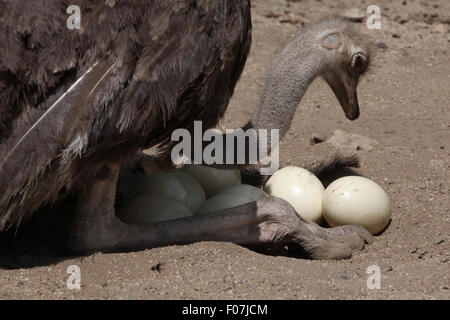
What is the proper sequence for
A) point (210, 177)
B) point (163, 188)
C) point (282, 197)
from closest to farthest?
point (163, 188), point (282, 197), point (210, 177)

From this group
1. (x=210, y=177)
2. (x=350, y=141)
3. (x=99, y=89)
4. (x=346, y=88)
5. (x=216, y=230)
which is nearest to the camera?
(x=99, y=89)

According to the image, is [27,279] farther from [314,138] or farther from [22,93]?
[314,138]

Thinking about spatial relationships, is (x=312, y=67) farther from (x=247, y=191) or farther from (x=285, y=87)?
(x=247, y=191)

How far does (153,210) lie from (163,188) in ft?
0.48

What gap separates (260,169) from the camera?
478 cm

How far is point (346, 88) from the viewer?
488 centimetres

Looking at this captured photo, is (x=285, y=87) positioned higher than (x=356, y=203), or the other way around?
(x=285, y=87)

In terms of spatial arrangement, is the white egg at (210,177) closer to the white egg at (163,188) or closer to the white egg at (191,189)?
the white egg at (191,189)

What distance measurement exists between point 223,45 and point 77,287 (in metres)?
1.11

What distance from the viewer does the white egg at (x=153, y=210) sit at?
4.15 meters

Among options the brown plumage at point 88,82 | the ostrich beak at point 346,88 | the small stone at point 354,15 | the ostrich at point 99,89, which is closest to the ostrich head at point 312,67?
the ostrich beak at point 346,88

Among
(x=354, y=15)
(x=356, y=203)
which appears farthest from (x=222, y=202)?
(x=354, y=15)
